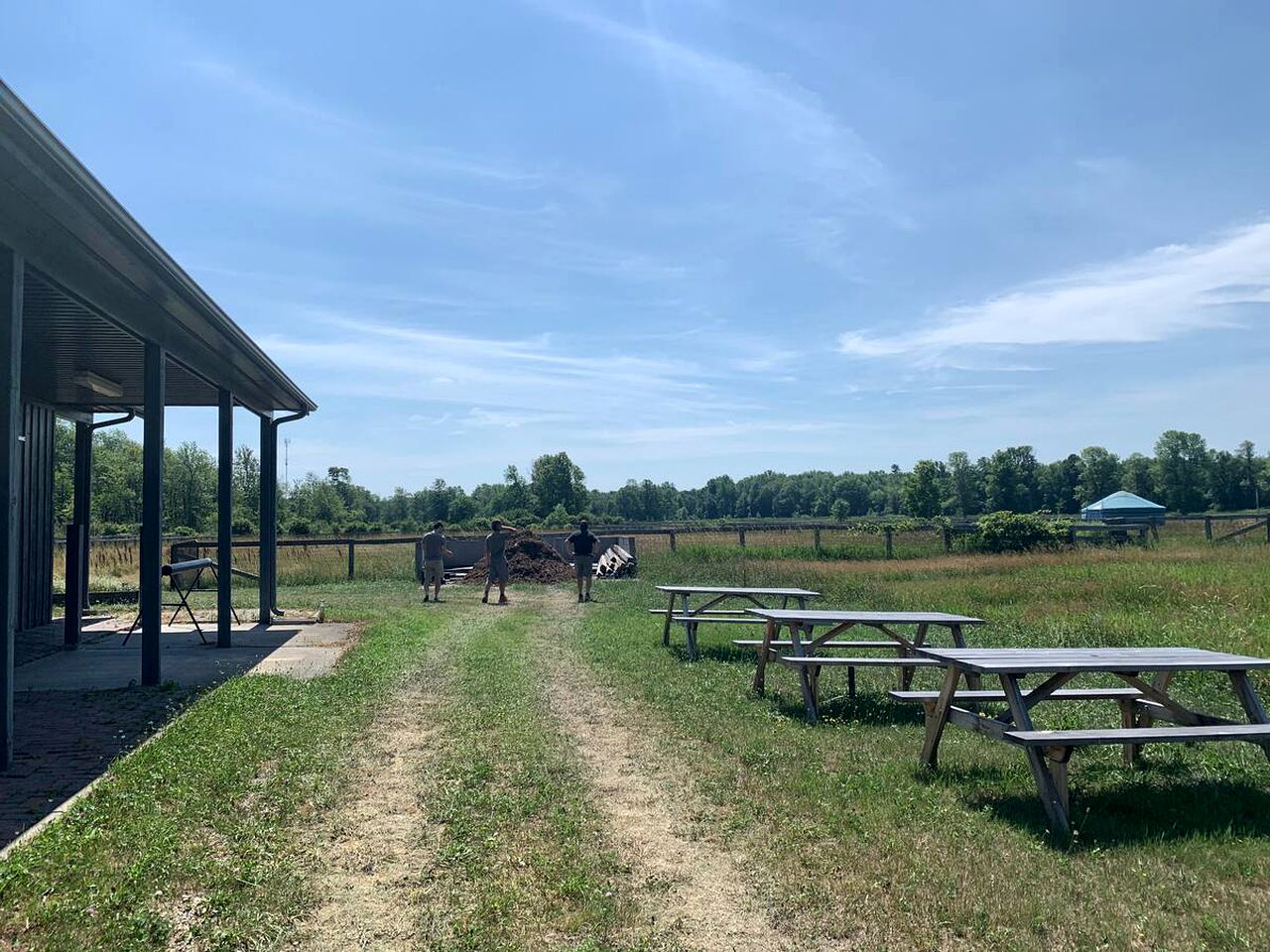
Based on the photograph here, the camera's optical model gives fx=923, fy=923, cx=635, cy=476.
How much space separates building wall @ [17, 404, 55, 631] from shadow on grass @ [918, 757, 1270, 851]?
Result: 11.9 metres

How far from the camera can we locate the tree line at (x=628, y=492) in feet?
195

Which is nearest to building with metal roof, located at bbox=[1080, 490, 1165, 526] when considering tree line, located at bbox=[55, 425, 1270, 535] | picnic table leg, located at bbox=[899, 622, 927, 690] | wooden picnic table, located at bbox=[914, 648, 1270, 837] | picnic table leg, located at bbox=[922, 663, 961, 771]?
tree line, located at bbox=[55, 425, 1270, 535]

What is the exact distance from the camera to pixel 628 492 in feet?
416

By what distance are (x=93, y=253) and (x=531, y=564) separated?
17395 millimetres

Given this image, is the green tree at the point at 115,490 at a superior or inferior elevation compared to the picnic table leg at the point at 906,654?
superior

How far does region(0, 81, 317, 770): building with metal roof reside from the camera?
223 inches

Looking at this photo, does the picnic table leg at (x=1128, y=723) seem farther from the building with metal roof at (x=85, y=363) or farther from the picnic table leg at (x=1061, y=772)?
the building with metal roof at (x=85, y=363)

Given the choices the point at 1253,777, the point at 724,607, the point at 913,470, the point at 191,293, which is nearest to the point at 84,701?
the point at 191,293

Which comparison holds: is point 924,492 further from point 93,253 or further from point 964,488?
point 93,253

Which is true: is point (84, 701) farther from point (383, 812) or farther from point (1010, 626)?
point (1010, 626)

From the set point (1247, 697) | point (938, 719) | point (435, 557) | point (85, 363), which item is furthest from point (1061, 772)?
point (435, 557)

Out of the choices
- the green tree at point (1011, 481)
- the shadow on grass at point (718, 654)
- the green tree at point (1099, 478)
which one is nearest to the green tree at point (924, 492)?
the green tree at point (1011, 481)

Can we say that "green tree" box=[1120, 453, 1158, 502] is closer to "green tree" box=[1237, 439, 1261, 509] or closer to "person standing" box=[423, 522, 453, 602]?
"green tree" box=[1237, 439, 1261, 509]

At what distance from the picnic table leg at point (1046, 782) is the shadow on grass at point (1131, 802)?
6cm
